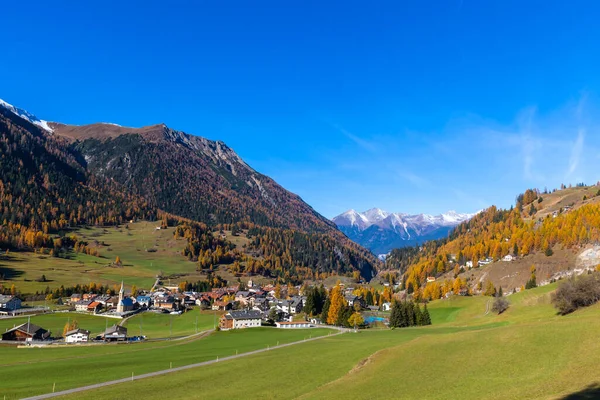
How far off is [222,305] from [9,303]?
74052 mm

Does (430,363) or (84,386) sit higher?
(430,363)

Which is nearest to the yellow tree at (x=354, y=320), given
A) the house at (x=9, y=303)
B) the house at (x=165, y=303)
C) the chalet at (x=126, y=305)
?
the house at (x=165, y=303)

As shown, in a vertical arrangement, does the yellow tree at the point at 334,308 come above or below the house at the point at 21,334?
above

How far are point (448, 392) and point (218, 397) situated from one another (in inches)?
816

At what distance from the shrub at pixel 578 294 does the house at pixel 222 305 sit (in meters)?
125

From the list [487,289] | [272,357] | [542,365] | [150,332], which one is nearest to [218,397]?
[272,357]

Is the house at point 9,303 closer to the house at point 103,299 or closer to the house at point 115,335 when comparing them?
the house at point 103,299

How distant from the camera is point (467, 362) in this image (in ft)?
127

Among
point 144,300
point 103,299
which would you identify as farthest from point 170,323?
point 103,299

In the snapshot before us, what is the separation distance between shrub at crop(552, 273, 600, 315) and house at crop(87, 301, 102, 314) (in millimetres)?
147139

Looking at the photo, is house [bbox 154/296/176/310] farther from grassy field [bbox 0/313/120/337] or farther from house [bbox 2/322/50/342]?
house [bbox 2/322/50/342]

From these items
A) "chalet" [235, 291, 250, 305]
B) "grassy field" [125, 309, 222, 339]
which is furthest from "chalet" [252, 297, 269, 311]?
"grassy field" [125, 309, 222, 339]

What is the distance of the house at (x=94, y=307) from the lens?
504ft

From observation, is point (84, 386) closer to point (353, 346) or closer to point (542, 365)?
point (353, 346)
